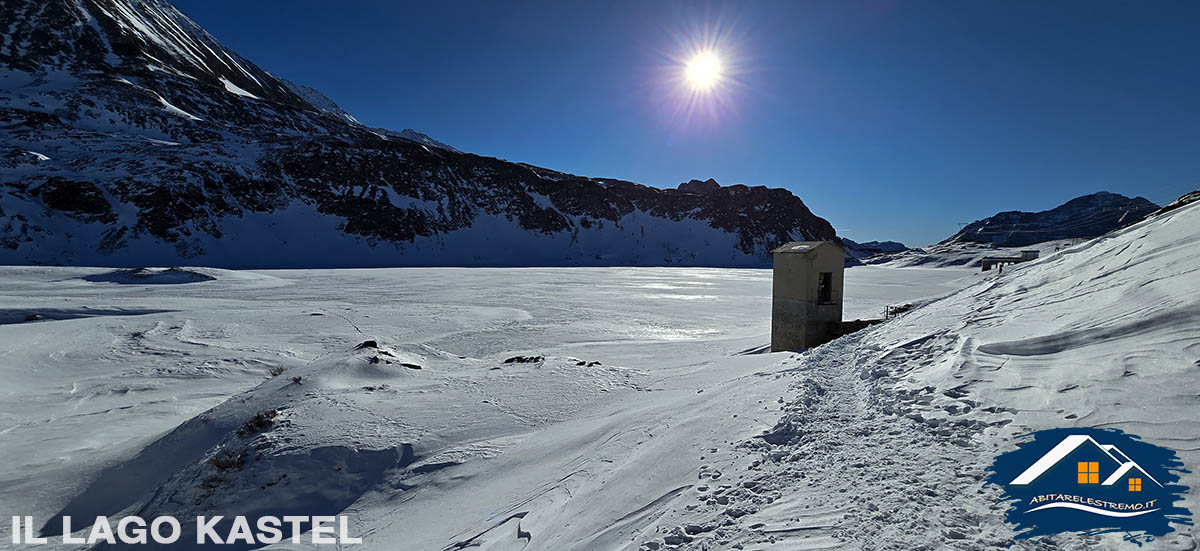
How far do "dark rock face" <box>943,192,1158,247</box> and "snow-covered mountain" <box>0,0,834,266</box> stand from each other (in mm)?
60177

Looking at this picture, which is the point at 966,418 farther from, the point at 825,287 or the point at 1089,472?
the point at 825,287

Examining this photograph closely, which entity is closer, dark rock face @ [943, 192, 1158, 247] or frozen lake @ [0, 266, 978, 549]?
frozen lake @ [0, 266, 978, 549]

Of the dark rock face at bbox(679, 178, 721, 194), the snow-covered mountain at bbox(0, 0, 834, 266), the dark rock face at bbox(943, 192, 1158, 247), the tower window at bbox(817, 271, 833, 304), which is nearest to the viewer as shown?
the tower window at bbox(817, 271, 833, 304)

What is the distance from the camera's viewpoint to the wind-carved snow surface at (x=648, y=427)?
281 centimetres

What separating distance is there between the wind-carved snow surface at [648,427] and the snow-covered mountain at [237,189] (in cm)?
4917

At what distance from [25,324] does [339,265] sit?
1736 inches

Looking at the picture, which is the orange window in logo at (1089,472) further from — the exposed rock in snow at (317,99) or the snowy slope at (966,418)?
the exposed rock in snow at (317,99)

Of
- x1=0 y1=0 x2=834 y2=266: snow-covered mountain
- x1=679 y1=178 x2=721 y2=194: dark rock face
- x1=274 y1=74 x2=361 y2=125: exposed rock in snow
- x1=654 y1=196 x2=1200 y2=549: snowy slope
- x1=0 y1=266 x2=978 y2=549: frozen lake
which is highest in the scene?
x1=274 y1=74 x2=361 y2=125: exposed rock in snow

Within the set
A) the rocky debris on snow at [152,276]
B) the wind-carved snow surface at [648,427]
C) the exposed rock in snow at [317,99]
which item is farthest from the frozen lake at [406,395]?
the exposed rock in snow at [317,99]

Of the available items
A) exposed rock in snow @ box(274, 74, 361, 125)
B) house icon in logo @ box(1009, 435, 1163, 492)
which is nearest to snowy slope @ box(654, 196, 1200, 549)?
house icon in logo @ box(1009, 435, 1163, 492)

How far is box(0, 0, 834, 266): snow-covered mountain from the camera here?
1784 inches

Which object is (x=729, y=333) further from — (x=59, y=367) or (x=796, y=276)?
(x=59, y=367)

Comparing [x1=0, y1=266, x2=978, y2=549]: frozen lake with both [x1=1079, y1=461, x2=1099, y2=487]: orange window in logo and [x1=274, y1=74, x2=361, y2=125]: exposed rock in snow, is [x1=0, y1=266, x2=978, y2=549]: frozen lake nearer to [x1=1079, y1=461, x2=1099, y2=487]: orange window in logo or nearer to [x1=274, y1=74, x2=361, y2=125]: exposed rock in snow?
[x1=1079, y1=461, x2=1099, y2=487]: orange window in logo

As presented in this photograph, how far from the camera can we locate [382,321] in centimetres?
1656
